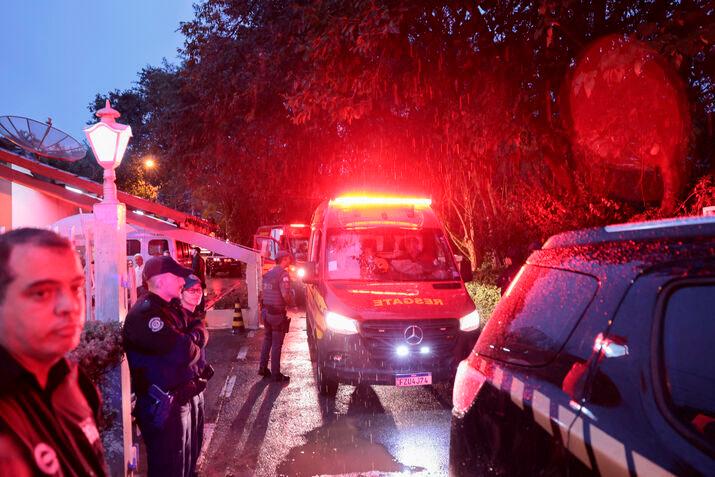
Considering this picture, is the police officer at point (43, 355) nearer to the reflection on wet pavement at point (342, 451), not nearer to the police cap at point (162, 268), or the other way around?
the police cap at point (162, 268)

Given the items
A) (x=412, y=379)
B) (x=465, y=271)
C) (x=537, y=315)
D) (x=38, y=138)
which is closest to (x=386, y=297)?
(x=412, y=379)

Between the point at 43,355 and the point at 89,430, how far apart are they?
10.1 inches

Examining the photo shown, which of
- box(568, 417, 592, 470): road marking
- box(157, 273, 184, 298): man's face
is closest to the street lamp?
box(157, 273, 184, 298): man's face

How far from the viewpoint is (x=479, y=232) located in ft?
61.6

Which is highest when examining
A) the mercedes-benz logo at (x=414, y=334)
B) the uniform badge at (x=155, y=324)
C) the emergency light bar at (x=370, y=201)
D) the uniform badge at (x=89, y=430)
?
the emergency light bar at (x=370, y=201)

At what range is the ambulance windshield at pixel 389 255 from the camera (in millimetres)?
7555

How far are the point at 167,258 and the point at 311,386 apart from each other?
4450 mm

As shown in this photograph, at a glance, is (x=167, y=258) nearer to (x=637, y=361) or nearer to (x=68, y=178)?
(x=637, y=361)

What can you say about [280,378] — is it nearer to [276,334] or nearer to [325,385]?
[276,334]

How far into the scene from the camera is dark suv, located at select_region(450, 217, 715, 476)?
166 cm

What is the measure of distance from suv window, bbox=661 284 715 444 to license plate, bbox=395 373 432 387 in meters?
4.89

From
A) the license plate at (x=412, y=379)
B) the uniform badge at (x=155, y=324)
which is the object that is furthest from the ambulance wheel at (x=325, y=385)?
the uniform badge at (x=155, y=324)

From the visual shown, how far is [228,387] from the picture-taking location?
26.5 ft

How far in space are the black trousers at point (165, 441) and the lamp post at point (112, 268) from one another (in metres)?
0.94
